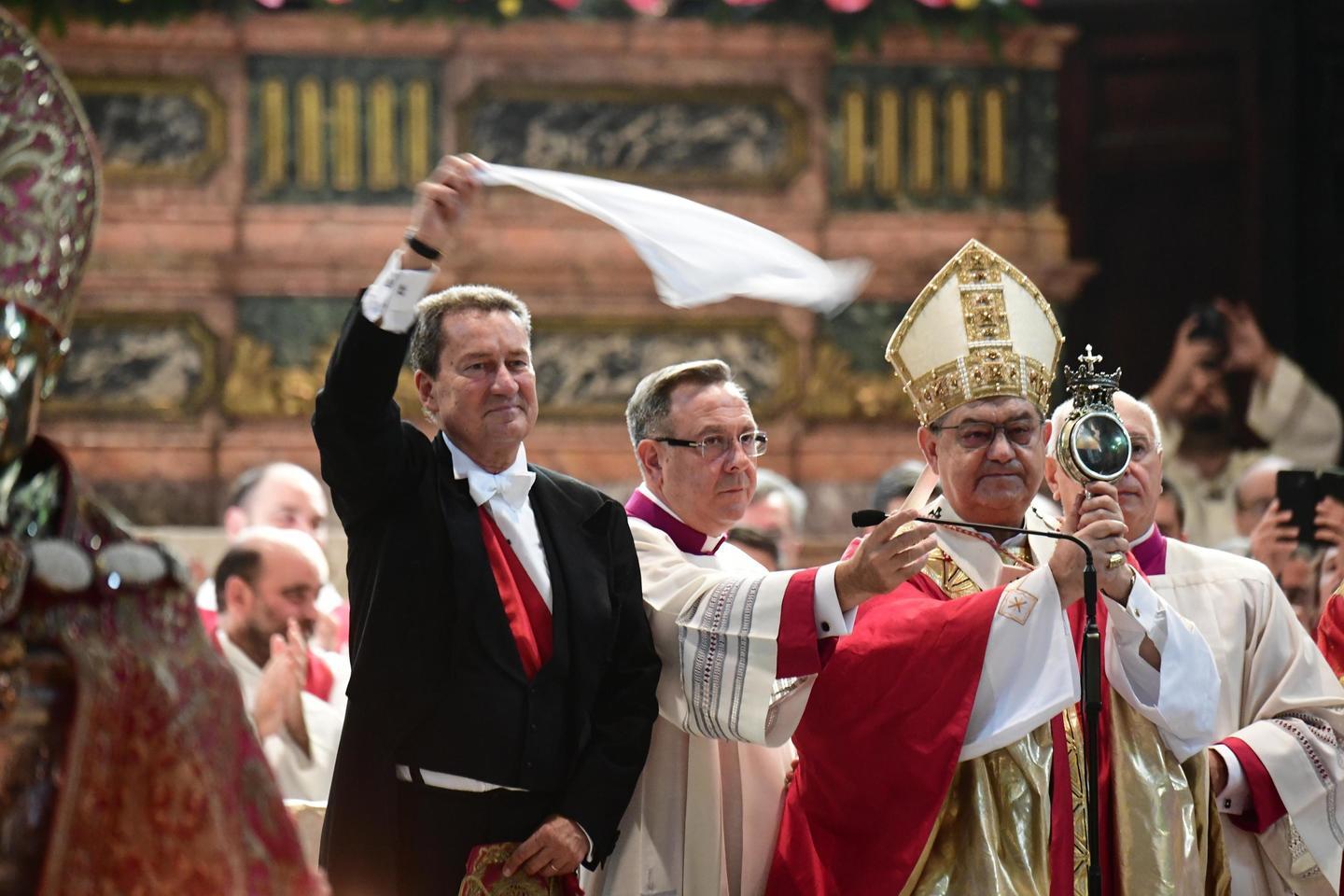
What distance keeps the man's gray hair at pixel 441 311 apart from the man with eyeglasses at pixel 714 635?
0.46 m

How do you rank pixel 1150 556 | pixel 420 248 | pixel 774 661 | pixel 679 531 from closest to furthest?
pixel 420 248 < pixel 774 661 < pixel 679 531 < pixel 1150 556

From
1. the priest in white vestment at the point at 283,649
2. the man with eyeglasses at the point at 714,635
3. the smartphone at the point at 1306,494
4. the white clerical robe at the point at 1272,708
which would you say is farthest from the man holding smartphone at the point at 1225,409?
the man with eyeglasses at the point at 714,635

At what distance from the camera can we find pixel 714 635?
3.78 meters

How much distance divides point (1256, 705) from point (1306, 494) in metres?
1.26

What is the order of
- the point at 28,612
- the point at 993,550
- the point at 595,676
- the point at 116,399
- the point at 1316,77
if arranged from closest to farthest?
1. the point at 28,612
2. the point at 595,676
3. the point at 993,550
4. the point at 116,399
5. the point at 1316,77

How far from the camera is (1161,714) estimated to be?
3.71 m

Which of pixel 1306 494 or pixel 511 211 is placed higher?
pixel 511 211

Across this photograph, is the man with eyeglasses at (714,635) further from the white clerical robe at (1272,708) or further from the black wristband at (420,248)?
the white clerical robe at (1272,708)

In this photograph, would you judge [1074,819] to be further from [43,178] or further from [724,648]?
[43,178]

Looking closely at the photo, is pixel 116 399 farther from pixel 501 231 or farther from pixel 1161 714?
pixel 1161 714

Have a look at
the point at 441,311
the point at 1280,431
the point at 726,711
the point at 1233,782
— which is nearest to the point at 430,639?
the point at 726,711

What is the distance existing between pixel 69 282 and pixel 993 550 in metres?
2.40

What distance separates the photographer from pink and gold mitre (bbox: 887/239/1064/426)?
404 cm

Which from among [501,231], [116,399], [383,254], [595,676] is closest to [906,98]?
[501,231]
